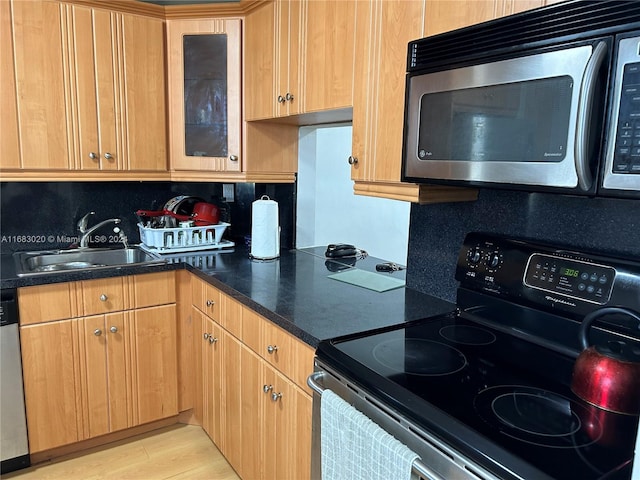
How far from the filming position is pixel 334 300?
1.64 metres

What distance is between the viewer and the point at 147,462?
2.14m

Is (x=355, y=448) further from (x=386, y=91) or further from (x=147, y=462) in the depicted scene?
(x=147, y=462)

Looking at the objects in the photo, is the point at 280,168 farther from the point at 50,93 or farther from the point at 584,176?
the point at 584,176

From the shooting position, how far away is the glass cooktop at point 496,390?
0.82 m

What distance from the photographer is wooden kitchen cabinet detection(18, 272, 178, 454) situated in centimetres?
199

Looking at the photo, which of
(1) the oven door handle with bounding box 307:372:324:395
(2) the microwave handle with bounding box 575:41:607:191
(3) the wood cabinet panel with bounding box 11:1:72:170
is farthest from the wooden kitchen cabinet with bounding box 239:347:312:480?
(3) the wood cabinet panel with bounding box 11:1:72:170

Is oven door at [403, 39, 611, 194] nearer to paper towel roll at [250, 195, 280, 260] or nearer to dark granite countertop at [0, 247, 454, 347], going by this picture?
dark granite countertop at [0, 247, 454, 347]

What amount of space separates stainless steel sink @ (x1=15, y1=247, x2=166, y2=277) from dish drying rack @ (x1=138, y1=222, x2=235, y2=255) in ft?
0.21

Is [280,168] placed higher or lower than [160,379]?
higher

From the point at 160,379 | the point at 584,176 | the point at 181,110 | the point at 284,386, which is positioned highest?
the point at 181,110

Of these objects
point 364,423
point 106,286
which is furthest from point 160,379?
point 364,423

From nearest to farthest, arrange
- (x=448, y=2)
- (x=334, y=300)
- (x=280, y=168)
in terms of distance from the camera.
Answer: (x=448, y=2)
(x=334, y=300)
(x=280, y=168)

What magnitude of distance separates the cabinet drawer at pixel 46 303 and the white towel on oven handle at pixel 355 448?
1.36 m

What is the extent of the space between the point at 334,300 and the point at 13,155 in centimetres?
160
